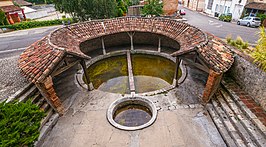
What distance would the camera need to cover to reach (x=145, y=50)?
1484 centimetres

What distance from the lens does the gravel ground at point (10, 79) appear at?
7809mm

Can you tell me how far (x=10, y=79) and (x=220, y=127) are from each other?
12.0 metres

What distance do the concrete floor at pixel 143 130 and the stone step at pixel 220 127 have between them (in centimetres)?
20

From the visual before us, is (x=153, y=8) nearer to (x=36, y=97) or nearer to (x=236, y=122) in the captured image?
(x=236, y=122)

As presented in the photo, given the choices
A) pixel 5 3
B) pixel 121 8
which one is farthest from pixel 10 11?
pixel 121 8

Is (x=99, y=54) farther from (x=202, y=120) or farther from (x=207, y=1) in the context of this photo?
(x=207, y=1)

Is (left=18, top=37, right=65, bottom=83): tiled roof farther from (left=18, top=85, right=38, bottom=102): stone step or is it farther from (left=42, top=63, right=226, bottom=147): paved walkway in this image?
(left=42, top=63, right=226, bottom=147): paved walkway

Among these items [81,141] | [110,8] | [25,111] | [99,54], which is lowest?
[81,141]

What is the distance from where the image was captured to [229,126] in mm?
6641

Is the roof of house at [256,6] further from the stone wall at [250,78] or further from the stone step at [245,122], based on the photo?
the stone step at [245,122]

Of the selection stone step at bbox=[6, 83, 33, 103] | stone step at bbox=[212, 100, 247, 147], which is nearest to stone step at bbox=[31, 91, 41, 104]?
stone step at bbox=[6, 83, 33, 103]

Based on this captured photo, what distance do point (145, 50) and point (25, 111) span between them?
1151cm

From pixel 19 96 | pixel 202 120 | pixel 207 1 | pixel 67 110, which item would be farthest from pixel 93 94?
pixel 207 1

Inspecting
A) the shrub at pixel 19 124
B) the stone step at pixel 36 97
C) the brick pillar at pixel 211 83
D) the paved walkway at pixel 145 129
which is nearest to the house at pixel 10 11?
the stone step at pixel 36 97
